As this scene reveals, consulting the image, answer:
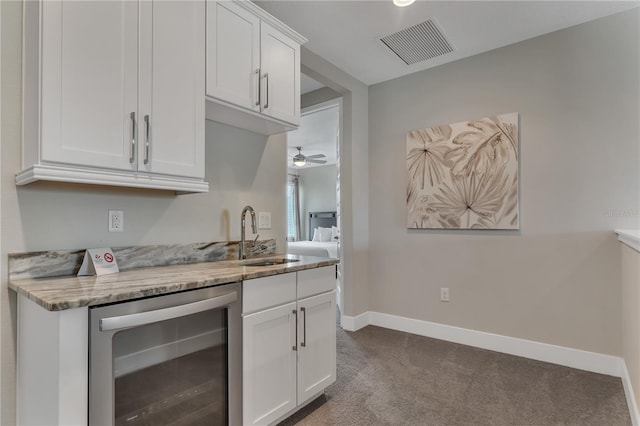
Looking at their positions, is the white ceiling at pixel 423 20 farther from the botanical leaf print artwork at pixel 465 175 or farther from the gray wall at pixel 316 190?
the gray wall at pixel 316 190

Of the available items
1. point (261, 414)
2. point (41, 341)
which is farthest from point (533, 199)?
point (41, 341)

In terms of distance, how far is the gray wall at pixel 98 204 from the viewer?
1.39 meters

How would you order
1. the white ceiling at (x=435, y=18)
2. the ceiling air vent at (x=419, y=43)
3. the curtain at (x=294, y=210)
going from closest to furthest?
the white ceiling at (x=435, y=18)
the ceiling air vent at (x=419, y=43)
the curtain at (x=294, y=210)

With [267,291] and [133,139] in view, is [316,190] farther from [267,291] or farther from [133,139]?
[133,139]

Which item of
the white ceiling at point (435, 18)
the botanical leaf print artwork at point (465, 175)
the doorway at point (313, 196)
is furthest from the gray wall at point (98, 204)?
the doorway at point (313, 196)

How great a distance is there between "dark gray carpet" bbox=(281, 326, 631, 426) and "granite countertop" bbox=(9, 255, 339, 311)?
97 cm

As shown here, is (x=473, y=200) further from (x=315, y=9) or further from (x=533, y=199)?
(x=315, y=9)

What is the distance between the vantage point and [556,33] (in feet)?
8.67

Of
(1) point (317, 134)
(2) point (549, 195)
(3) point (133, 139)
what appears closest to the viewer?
(3) point (133, 139)

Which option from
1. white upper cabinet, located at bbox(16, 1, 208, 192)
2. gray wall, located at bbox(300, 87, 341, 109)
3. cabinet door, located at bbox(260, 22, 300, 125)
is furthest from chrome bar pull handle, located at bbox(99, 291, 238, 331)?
gray wall, located at bbox(300, 87, 341, 109)

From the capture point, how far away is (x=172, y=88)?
1.61 meters

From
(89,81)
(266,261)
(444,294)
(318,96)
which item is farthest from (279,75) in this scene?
(444,294)

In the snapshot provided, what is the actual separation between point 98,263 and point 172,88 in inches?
35.4

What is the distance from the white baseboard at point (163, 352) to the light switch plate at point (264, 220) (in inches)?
43.0
